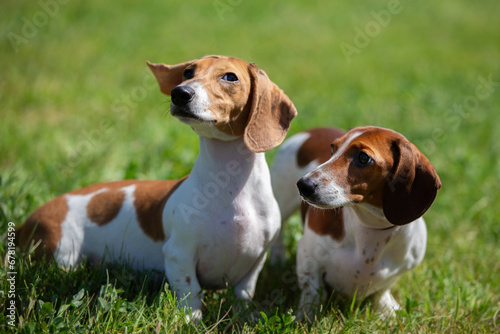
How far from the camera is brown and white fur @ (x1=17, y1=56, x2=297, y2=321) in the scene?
3.20 m

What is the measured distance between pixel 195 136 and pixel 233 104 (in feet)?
10.9

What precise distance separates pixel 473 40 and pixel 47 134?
479 inches

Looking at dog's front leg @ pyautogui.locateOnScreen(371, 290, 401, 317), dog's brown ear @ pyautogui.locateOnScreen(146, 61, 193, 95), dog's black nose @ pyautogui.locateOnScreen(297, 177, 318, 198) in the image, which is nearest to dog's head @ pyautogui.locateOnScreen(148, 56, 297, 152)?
dog's brown ear @ pyautogui.locateOnScreen(146, 61, 193, 95)

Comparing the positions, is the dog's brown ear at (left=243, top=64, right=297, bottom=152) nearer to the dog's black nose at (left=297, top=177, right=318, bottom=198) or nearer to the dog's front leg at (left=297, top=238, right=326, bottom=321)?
the dog's black nose at (left=297, top=177, right=318, bottom=198)

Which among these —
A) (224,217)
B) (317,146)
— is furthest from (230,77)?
(317,146)

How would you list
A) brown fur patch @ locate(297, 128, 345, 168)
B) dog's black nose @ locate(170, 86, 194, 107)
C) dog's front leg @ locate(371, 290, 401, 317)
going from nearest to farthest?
dog's black nose @ locate(170, 86, 194, 107) → dog's front leg @ locate(371, 290, 401, 317) → brown fur patch @ locate(297, 128, 345, 168)

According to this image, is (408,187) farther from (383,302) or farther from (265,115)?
(383,302)

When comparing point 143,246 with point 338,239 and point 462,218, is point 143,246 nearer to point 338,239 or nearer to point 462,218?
point 338,239

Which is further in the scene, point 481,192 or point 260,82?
point 481,192

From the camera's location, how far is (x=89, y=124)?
22.6 feet

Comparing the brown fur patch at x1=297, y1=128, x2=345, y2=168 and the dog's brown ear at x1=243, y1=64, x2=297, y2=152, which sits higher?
the dog's brown ear at x1=243, y1=64, x2=297, y2=152

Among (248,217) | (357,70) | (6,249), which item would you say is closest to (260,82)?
(248,217)

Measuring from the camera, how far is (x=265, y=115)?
329 centimetres

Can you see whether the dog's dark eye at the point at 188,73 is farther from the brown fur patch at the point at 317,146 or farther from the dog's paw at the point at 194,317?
the dog's paw at the point at 194,317
